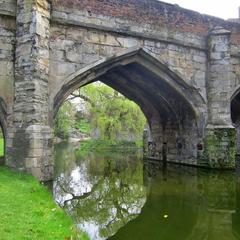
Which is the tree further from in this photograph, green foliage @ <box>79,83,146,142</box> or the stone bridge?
the stone bridge

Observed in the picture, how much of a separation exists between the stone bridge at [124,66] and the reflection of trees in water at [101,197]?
3.62 feet

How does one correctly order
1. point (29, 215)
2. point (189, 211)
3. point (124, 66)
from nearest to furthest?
1. point (29, 215)
2. point (189, 211)
3. point (124, 66)

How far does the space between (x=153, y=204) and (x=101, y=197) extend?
138 centimetres

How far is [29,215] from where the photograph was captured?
15.7ft

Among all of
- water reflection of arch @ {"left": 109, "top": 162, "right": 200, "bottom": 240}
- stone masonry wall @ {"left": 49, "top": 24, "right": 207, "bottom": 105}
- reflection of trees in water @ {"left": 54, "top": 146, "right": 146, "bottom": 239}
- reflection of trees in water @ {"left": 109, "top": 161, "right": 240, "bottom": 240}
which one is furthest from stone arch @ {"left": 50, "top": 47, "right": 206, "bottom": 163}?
water reflection of arch @ {"left": 109, "top": 162, "right": 200, "bottom": 240}

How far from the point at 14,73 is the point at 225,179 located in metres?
6.56

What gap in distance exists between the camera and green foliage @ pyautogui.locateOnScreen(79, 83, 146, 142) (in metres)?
25.5

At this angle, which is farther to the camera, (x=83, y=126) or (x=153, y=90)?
(x=83, y=126)

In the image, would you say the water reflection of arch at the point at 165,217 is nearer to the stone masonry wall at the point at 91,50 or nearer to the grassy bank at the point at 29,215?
the grassy bank at the point at 29,215

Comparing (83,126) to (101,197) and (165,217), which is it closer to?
(101,197)

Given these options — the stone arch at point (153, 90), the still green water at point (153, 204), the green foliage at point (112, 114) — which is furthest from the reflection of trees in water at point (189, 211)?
the green foliage at point (112, 114)

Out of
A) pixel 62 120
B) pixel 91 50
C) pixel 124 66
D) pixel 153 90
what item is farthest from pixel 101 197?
pixel 62 120

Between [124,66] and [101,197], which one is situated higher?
[124,66]

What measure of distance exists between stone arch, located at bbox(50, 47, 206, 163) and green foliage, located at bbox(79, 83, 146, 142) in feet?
31.4
